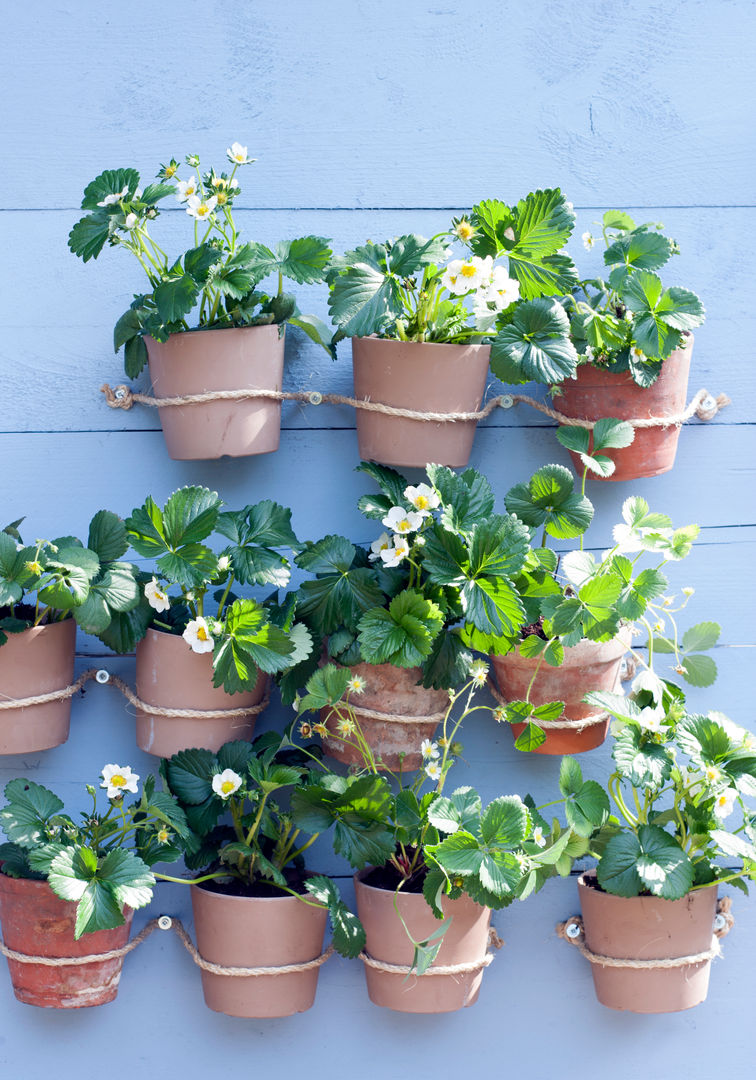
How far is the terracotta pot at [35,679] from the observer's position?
1184 mm

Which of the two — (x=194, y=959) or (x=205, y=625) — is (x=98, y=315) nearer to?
(x=205, y=625)

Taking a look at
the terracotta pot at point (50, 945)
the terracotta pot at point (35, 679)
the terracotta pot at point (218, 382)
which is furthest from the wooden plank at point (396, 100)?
the terracotta pot at point (50, 945)

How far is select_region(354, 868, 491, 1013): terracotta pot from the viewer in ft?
3.83

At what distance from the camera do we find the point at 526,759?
4.48ft

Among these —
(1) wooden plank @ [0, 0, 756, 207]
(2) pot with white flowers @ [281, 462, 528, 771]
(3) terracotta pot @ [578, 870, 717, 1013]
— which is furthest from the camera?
(1) wooden plank @ [0, 0, 756, 207]

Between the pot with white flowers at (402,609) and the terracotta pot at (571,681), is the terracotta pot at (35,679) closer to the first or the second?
the pot with white flowers at (402,609)

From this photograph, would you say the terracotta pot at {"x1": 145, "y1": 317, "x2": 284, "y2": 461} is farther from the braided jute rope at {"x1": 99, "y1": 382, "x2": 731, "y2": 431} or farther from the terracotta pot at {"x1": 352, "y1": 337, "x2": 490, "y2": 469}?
the terracotta pot at {"x1": 352, "y1": 337, "x2": 490, "y2": 469}

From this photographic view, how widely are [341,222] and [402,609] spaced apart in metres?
0.55

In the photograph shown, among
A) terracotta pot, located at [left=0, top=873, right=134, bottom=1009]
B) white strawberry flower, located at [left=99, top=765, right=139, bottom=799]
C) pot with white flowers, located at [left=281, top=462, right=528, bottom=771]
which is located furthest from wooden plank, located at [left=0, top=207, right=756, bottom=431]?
terracotta pot, located at [left=0, top=873, right=134, bottom=1009]

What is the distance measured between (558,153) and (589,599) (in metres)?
0.63

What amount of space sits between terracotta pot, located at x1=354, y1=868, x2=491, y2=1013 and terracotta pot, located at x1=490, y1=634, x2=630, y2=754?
0.73 feet

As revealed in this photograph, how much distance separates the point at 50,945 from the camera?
118 cm

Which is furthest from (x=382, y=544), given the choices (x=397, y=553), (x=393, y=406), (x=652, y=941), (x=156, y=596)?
(x=652, y=941)

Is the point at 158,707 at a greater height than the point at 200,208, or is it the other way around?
the point at 200,208
